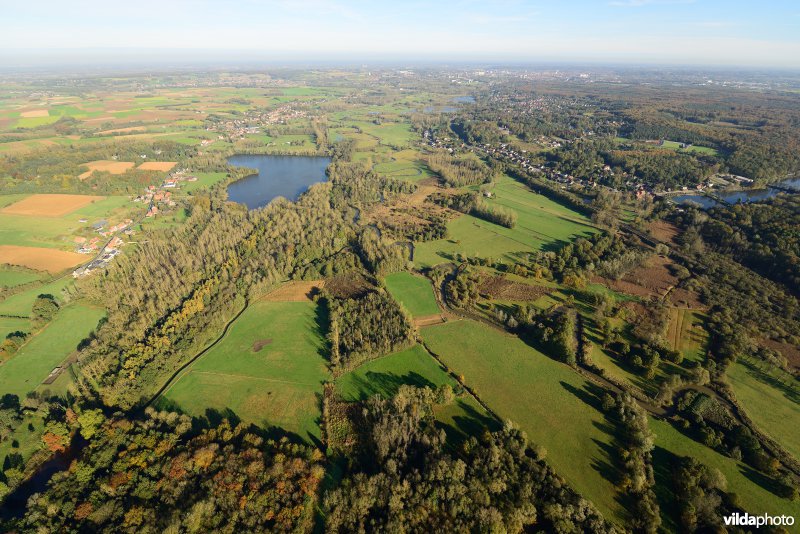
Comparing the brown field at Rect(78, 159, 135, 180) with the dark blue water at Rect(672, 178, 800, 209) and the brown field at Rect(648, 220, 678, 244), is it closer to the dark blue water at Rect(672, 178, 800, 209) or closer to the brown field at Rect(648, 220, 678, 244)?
the brown field at Rect(648, 220, 678, 244)

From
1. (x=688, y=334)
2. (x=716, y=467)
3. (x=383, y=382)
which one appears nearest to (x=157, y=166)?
(x=383, y=382)

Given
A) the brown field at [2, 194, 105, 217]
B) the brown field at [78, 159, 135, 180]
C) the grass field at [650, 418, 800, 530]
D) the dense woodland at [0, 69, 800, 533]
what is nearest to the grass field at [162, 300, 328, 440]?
the dense woodland at [0, 69, 800, 533]

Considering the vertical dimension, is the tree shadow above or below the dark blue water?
below

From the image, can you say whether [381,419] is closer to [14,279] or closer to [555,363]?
[555,363]

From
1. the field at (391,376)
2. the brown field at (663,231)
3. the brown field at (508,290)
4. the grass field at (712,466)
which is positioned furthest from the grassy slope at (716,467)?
the brown field at (663,231)

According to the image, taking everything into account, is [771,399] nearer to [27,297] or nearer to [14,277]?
[27,297]

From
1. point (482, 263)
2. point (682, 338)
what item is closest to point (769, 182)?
point (682, 338)
